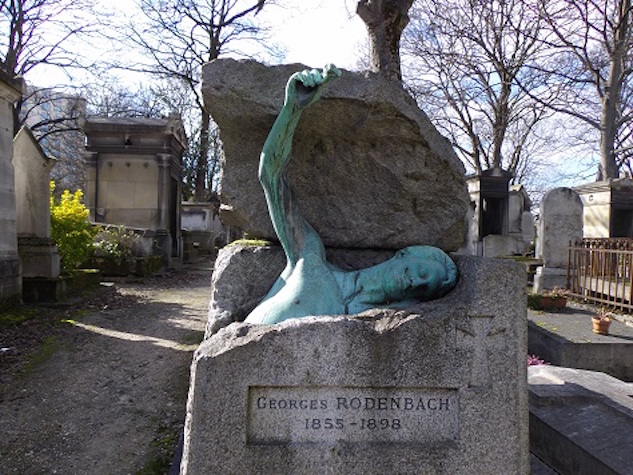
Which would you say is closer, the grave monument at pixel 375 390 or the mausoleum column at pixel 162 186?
the grave monument at pixel 375 390

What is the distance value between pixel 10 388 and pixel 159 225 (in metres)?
10.2

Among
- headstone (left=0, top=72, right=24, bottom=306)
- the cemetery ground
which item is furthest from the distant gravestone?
headstone (left=0, top=72, right=24, bottom=306)

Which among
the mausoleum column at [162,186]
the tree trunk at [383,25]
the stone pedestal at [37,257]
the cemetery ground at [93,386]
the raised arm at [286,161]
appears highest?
the tree trunk at [383,25]

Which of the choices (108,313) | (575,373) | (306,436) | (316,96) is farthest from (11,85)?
(575,373)

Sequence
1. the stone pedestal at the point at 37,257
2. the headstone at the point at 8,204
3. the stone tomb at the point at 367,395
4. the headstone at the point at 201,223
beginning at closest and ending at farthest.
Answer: the stone tomb at the point at 367,395 → the headstone at the point at 8,204 → the stone pedestal at the point at 37,257 → the headstone at the point at 201,223

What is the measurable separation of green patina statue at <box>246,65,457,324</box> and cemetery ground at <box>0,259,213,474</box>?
5.91ft

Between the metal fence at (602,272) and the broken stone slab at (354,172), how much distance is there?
6.52 meters

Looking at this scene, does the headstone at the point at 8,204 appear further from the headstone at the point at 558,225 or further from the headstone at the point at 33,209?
the headstone at the point at 558,225

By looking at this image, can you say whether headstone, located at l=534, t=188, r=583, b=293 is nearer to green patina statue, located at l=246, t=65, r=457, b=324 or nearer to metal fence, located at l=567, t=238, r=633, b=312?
metal fence, located at l=567, t=238, r=633, b=312

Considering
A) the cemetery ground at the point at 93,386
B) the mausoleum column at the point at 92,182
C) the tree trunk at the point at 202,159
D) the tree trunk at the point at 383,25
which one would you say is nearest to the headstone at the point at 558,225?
the tree trunk at the point at 383,25

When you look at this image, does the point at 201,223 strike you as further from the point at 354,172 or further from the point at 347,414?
the point at 347,414

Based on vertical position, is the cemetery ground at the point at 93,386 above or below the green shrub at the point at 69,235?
below

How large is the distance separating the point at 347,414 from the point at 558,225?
10.5 metres

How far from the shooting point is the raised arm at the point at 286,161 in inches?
78.3
